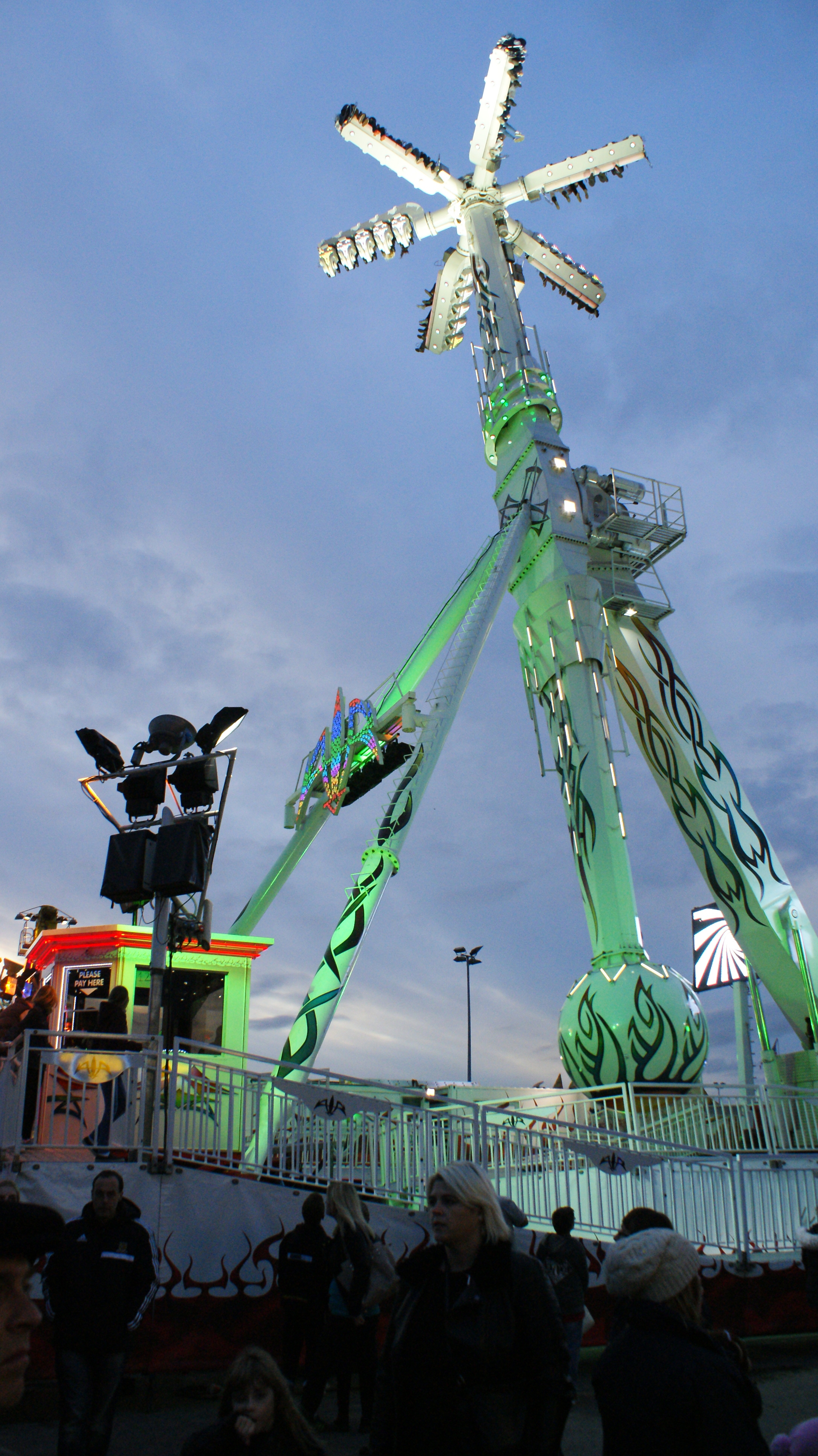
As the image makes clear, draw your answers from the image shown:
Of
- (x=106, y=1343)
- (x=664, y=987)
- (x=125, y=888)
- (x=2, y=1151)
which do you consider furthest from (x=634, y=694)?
(x=106, y=1343)

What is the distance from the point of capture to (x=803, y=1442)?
9.49 ft

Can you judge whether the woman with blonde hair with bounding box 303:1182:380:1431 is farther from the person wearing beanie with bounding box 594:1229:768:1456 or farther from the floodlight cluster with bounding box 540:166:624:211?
the floodlight cluster with bounding box 540:166:624:211

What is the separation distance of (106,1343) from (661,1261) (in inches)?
130

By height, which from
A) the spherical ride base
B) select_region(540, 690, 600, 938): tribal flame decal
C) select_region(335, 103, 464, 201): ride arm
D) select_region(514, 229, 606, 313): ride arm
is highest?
select_region(335, 103, 464, 201): ride arm

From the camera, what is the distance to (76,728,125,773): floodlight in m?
10.3

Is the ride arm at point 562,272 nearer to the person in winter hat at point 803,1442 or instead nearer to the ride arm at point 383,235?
the ride arm at point 383,235

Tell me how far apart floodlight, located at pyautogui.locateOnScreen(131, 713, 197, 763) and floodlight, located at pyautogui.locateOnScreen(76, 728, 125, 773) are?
0.19 metres

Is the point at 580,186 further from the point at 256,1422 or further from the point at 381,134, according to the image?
the point at 256,1422

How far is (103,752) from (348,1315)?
234 inches

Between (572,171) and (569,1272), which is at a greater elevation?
(572,171)

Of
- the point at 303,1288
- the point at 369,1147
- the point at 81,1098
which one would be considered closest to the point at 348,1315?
the point at 303,1288

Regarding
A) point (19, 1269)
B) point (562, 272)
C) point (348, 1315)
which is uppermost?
point (562, 272)

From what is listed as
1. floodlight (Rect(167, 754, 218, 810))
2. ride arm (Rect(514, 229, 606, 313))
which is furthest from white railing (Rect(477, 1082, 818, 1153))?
ride arm (Rect(514, 229, 606, 313))

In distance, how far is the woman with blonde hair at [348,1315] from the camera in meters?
6.22
